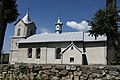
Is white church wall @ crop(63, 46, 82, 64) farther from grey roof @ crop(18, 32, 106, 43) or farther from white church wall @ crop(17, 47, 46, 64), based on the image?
white church wall @ crop(17, 47, 46, 64)

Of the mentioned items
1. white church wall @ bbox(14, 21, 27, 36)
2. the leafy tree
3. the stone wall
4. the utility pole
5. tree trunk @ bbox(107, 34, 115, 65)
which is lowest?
the stone wall

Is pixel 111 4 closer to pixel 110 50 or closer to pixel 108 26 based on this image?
pixel 108 26

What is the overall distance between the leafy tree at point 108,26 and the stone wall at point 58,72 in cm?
486

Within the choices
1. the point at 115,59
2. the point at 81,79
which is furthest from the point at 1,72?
the point at 115,59

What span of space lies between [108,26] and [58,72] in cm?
729

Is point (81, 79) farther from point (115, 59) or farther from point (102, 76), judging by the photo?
point (115, 59)

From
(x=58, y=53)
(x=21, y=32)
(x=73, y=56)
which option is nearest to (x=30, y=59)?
(x=58, y=53)

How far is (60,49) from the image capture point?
37.7m

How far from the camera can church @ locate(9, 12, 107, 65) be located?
111 ft

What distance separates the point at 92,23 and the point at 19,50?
95.6ft

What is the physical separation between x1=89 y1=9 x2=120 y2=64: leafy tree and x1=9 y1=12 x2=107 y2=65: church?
19007 millimetres

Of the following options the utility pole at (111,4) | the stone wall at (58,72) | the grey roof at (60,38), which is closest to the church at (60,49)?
Result: the grey roof at (60,38)

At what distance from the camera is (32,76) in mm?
7332

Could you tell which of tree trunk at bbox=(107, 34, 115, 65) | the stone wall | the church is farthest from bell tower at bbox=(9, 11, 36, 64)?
the stone wall
